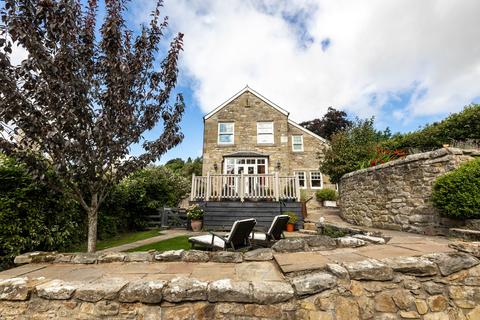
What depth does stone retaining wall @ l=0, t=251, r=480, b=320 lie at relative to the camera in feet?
6.94

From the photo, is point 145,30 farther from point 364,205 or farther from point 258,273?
point 364,205

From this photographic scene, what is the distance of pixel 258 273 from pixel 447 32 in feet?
36.6

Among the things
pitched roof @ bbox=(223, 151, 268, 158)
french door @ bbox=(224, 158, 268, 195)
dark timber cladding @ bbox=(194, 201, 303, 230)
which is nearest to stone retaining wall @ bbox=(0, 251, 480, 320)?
dark timber cladding @ bbox=(194, 201, 303, 230)

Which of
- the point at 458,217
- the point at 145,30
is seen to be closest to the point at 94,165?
the point at 145,30

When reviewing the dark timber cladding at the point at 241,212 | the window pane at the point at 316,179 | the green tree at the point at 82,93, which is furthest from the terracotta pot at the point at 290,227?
the window pane at the point at 316,179

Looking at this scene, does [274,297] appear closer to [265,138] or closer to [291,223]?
[291,223]

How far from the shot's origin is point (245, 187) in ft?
30.3

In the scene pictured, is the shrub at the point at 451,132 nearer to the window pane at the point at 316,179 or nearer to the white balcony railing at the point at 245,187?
the white balcony railing at the point at 245,187

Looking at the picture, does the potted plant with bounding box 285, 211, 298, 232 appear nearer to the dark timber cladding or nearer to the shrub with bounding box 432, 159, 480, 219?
the dark timber cladding

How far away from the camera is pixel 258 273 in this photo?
258cm

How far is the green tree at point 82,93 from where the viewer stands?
3.31 meters

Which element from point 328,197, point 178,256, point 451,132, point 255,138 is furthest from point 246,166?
point 178,256

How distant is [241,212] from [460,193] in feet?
20.8

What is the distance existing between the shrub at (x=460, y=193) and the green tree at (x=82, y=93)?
5.87m
